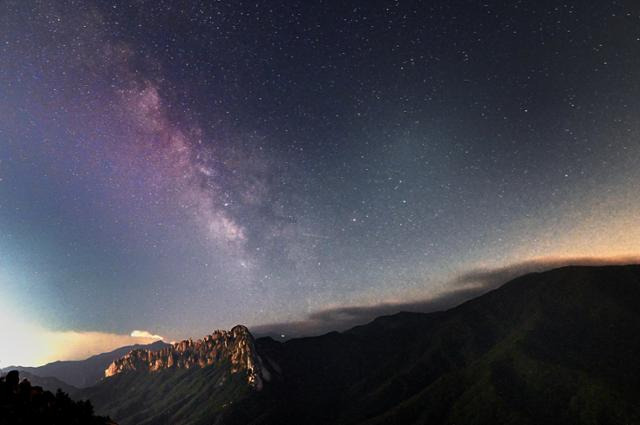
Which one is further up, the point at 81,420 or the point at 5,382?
the point at 5,382

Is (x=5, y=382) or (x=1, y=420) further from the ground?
(x=5, y=382)

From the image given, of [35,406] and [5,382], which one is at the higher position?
[5,382]

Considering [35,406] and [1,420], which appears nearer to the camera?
[1,420]

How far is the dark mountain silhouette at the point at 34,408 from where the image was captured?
86000mm

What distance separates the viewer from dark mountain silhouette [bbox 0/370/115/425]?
282ft

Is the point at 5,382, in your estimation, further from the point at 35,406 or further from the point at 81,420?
the point at 81,420

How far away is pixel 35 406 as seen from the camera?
9356 cm

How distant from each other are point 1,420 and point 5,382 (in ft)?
49.4

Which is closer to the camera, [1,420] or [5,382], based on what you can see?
[1,420]

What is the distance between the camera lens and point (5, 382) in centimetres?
9375

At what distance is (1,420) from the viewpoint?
269ft

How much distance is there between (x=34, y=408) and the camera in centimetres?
9275

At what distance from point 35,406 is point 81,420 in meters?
11.6

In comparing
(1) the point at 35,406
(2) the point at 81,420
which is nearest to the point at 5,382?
(1) the point at 35,406
